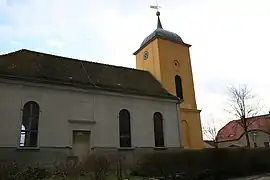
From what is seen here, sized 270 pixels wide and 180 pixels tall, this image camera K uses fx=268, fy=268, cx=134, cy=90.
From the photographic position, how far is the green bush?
1359 cm

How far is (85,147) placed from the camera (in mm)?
18906

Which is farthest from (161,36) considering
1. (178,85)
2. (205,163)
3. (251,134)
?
(251,134)

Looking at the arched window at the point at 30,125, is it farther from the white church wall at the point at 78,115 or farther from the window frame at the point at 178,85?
the window frame at the point at 178,85

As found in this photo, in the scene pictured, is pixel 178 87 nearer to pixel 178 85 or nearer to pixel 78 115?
pixel 178 85

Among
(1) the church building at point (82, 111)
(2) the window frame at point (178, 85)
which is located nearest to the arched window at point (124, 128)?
(1) the church building at point (82, 111)

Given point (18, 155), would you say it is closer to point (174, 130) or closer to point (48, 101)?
point (48, 101)

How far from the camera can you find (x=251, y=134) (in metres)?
50.7

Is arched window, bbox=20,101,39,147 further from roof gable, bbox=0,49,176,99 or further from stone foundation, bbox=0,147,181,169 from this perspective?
roof gable, bbox=0,49,176,99

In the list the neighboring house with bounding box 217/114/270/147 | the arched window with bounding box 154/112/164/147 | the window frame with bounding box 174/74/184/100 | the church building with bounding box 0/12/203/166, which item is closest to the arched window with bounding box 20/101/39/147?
the church building with bounding box 0/12/203/166

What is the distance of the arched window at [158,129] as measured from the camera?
21984mm

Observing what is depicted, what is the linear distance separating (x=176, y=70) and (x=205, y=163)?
48.9ft

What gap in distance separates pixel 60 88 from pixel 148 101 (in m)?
7.42

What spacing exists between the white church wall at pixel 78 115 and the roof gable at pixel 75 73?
2.41 feet

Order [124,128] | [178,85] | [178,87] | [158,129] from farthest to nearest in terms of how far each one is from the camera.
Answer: [178,85], [178,87], [158,129], [124,128]
